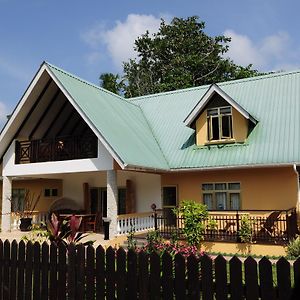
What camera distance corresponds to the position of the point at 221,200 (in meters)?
16.4

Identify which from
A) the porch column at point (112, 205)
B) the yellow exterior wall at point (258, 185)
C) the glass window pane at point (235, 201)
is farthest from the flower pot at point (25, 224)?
the glass window pane at point (235, 201)

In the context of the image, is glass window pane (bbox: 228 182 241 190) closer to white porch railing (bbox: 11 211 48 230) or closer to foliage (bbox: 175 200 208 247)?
foliage (bbox: 175 200 208 247)

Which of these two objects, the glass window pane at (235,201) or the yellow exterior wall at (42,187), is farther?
the yellow exterior wall at (42,187)

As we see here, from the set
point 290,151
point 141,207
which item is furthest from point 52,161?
point 290,151

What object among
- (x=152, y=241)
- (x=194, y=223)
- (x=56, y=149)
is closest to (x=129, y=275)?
(x=152, y=241)

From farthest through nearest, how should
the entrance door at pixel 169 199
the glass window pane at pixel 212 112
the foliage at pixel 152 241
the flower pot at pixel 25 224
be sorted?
the flower pot at pixel 25 224 < the entrance door at pixel 169 199 < the glass window pane at pixel 212 112 < the foliage at pixel 152 241

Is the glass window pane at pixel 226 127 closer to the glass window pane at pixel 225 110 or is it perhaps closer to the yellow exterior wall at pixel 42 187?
the glass window pane at pixel 225 110

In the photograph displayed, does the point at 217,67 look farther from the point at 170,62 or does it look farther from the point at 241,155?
the point at 241,155

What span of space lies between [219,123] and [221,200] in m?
3.49

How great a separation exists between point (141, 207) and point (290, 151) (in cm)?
770

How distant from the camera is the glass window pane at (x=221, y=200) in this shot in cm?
1633

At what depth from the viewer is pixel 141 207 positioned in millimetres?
18391

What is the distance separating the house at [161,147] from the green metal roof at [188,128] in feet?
0.17

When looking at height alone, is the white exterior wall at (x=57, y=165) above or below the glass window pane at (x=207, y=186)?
above
